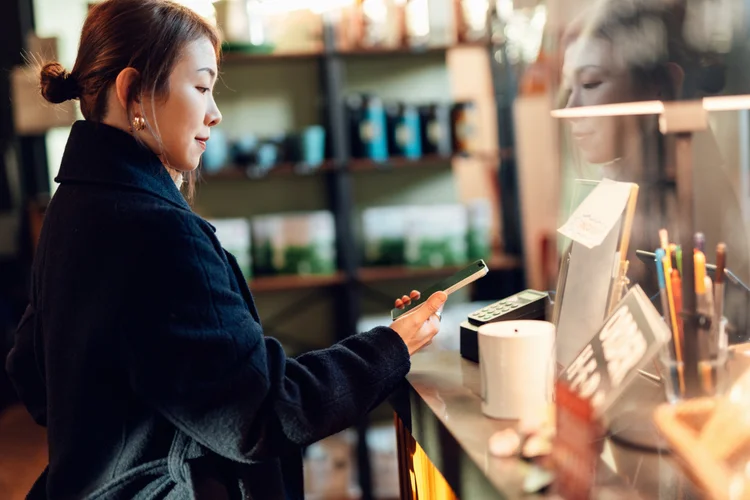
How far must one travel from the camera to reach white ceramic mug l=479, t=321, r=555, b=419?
110cm

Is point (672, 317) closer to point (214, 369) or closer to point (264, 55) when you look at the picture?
point (214, 369)

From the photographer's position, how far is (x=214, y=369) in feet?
3.51

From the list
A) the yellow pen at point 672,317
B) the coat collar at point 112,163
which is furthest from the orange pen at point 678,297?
the coat collar at point 112,163

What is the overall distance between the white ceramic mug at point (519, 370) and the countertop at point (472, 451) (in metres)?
0.03

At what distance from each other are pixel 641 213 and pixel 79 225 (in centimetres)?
80

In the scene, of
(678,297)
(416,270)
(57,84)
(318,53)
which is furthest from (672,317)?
(318,53)

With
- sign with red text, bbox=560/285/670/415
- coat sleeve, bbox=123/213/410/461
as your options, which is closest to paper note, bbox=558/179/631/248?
sign with red text, bbox=560/285/670/415

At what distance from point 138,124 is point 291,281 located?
6.79 feet

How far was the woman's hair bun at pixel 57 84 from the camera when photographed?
1325mm

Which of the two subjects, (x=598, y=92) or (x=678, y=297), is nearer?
(x=678, y=297)

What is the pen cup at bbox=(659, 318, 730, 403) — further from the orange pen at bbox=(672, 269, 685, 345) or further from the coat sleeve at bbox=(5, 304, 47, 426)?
the coat sleeve at bbox=(5, 304, 47, 426)

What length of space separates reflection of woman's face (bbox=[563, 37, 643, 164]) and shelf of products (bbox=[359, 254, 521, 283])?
6.70 feet

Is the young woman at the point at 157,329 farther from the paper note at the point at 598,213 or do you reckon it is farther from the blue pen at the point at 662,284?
the blue pen at the point at 662,284

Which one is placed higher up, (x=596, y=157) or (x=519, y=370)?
(x=596, y=157)
